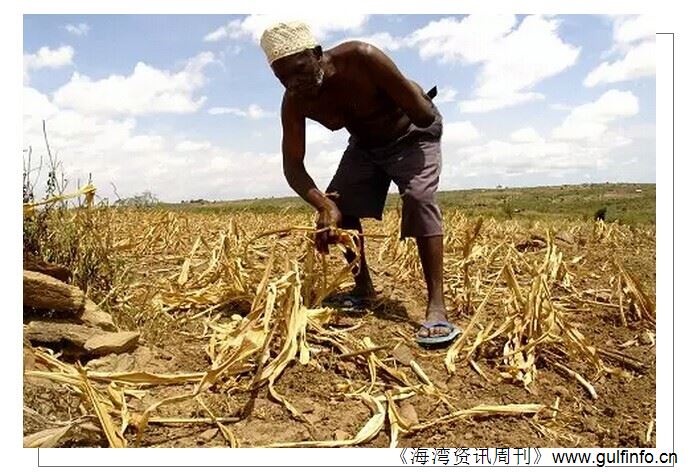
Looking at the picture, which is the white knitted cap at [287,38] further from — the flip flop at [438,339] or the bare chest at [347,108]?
the flip flop at [438,339]

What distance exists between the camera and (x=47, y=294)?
2.20 metres

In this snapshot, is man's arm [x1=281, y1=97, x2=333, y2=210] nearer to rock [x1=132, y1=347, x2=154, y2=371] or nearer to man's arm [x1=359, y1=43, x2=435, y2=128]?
man's arm [x1=359, y1=43, x2=435, y2=128]

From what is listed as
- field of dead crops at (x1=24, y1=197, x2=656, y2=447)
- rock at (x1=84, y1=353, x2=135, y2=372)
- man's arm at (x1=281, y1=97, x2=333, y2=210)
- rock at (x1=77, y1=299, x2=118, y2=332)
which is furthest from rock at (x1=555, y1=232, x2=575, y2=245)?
rock at (x1=84, y1=353, x2=135, y2=372)

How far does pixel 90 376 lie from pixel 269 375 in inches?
19.4

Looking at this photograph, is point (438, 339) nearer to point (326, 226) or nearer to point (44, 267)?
point (326, 226)

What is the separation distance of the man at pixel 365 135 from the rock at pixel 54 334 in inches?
34.9

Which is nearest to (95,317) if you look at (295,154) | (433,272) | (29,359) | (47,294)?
(47,294)

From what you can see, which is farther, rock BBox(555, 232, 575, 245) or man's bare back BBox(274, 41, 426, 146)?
rock BBox(555, 232, 575, 245)

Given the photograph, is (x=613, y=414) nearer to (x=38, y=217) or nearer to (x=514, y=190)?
(x=38, y=217)

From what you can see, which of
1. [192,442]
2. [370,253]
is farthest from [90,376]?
[370,253]

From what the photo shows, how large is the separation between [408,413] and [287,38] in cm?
133

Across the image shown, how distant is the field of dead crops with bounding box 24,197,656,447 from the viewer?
1.72 meters

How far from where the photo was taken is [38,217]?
106 inches

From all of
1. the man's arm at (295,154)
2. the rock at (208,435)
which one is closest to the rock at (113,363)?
the rock at (208,435)
